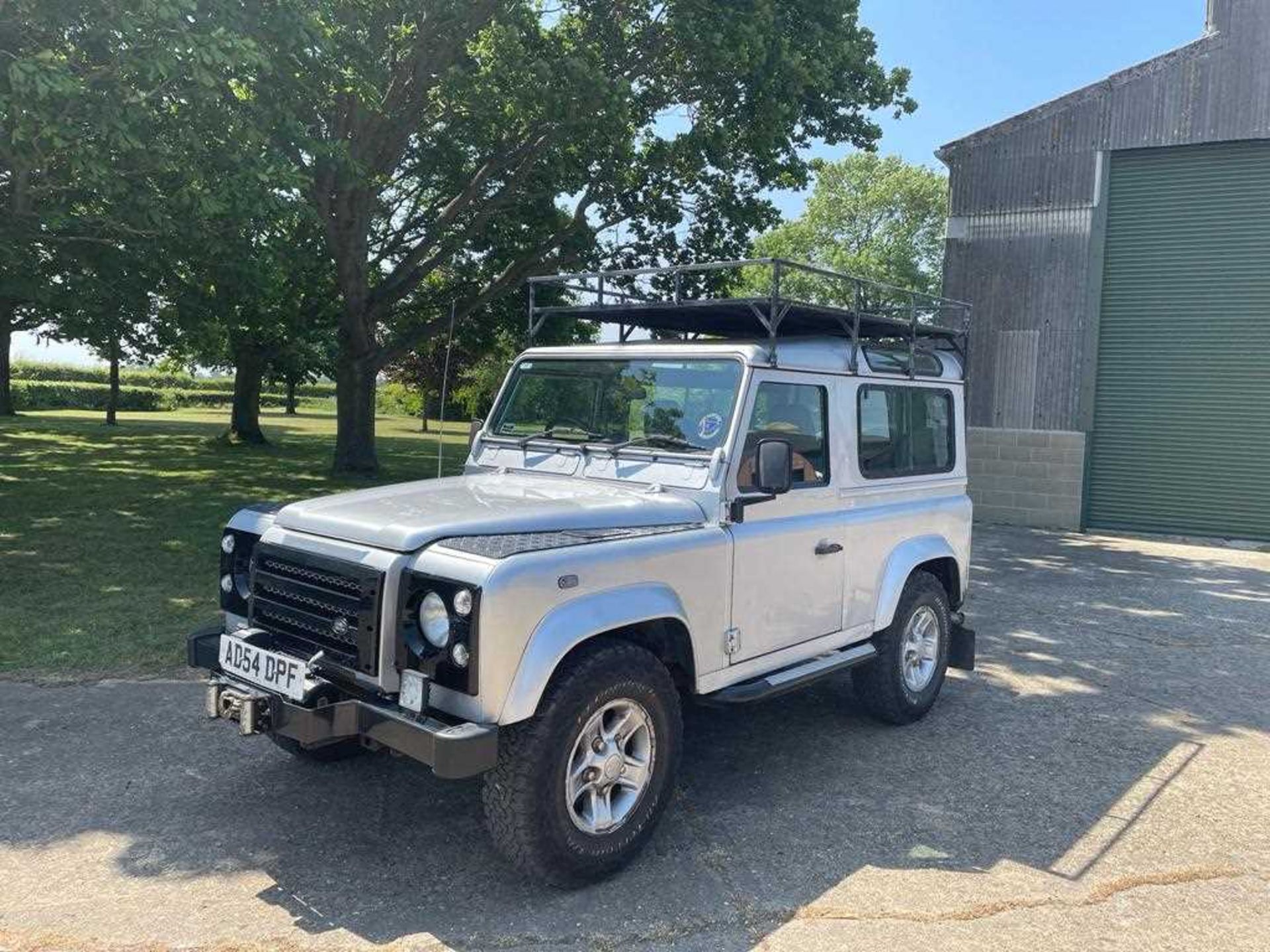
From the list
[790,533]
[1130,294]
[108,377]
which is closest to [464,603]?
[790,533]

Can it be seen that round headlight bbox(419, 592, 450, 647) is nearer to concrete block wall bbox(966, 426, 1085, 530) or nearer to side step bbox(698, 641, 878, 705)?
side step bbox(698, 641, 878, 705)

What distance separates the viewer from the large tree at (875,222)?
48.1m

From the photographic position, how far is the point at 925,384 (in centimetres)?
578

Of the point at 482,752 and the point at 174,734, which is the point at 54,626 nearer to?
the point at 174,734

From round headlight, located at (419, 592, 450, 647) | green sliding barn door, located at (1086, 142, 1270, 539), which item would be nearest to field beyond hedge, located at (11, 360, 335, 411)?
green sliding barn door, located at (1086, 142, 1270, 539)

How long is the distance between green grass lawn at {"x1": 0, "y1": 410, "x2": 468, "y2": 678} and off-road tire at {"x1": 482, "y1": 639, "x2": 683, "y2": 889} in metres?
3.81

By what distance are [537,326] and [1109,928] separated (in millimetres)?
4238

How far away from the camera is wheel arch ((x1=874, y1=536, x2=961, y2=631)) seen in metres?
5.21

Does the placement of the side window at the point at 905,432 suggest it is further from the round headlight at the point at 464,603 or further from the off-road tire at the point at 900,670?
the round headlight at the point at 464,603

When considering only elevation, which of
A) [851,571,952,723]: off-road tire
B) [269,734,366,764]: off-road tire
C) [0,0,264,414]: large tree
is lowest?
[269,734,366,764]: off-road tire

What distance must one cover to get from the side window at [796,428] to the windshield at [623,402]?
16 cm

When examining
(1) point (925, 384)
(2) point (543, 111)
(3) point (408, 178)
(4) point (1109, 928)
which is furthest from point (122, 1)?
(3) point (408, 178)

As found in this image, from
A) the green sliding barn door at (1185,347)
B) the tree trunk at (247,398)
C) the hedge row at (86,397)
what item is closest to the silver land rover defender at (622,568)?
the green sliding barn door at (1185,347)

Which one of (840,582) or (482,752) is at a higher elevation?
(840,582)
